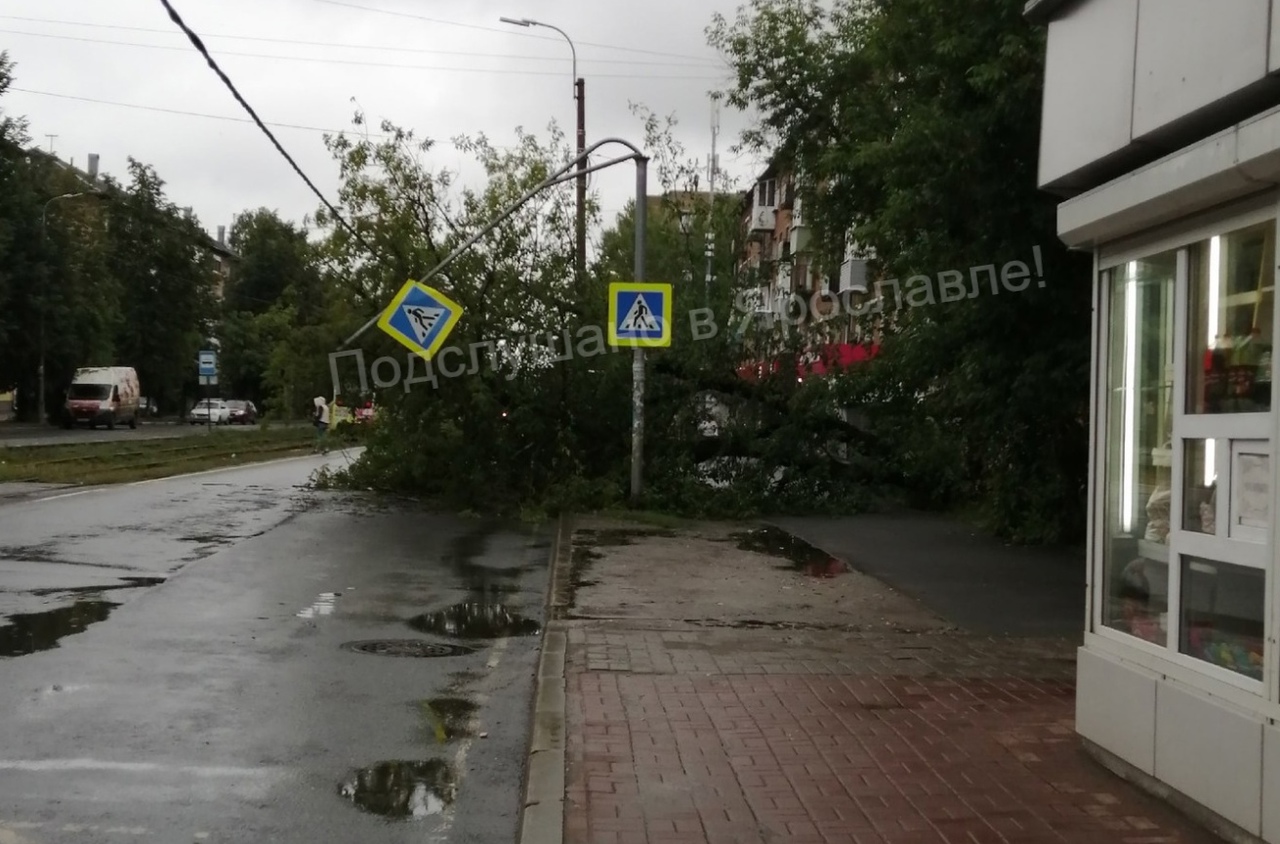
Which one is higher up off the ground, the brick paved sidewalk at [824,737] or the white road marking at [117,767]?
the white road marking at [117,767]

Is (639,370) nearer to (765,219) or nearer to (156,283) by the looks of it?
(765,219)

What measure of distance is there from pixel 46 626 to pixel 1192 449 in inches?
292

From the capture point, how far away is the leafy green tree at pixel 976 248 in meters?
12.4

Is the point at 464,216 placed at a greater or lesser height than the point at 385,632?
greater

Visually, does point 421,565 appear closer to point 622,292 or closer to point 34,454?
point 622,292

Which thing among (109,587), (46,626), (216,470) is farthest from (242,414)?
(46,626)

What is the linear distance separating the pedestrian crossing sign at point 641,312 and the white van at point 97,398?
44.0 metres

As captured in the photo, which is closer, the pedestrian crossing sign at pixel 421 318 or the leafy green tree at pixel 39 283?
the pedestrian crossing sign at pixel 421 318

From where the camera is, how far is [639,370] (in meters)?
18.9

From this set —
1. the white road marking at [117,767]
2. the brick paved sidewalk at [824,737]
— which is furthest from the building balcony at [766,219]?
the white road marking at [117,767]

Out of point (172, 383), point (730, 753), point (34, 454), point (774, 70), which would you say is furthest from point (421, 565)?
point (172, 383)

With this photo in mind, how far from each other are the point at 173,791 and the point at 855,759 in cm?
304

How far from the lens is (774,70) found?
76.2 feet

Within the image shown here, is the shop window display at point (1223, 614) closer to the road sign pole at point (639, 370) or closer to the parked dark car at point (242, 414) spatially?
the road sign pole at point (639, 370)
